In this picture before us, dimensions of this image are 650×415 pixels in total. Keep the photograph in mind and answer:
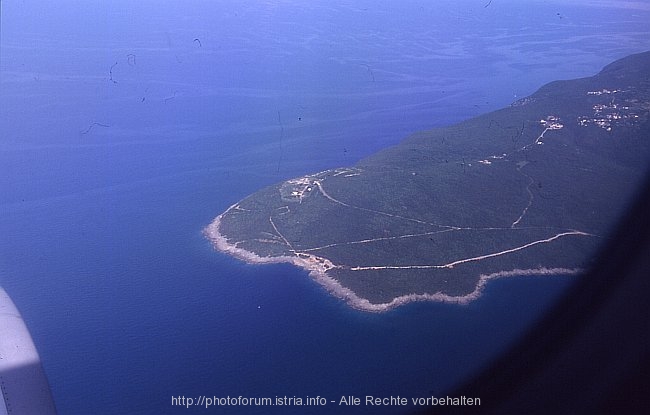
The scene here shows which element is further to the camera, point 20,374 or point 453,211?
point 453,211

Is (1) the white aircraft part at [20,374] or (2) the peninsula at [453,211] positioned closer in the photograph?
(1) the white aircraft part at [20,374]

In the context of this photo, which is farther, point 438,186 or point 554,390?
point 438,186

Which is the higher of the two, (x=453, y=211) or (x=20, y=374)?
(x=453, y=211)

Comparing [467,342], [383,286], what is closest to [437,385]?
[467,342]

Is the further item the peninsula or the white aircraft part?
the peninsula

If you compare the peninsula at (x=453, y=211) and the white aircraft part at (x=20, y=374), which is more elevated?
the peninsula at (x=453, y=211)

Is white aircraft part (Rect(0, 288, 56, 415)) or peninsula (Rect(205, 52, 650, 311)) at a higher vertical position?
peninsula (Rect(205, 52, 650, 311))

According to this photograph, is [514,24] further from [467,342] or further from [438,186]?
[467,342]

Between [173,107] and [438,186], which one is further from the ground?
[173,107]
